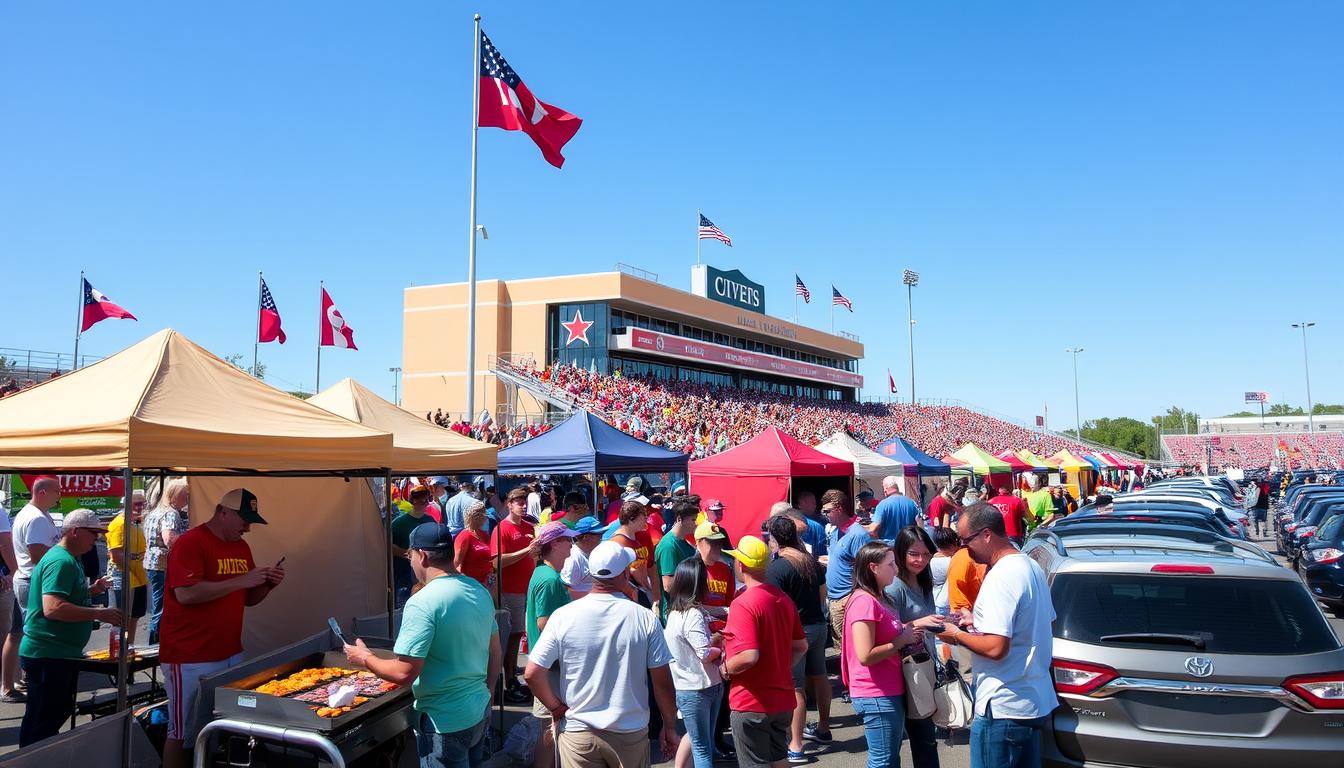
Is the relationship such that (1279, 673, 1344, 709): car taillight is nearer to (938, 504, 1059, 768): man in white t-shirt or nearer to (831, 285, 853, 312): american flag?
(938, 504, 1059, 768): man in white t-shirt

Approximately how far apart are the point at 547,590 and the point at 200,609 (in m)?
2.10

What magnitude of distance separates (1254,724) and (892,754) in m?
1.75

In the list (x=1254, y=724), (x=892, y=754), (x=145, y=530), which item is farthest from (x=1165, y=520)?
(x=145, y=530)

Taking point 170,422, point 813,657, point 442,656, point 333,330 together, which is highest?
point 333,330

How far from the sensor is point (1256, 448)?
7819 centimetres

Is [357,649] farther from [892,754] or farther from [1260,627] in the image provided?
[1260,627]

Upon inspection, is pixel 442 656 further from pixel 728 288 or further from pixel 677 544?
pixel 728 288

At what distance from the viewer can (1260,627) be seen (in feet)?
13.8

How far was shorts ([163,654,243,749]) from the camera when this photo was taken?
464cm

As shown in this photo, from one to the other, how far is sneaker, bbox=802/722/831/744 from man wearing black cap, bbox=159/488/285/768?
4.14 m

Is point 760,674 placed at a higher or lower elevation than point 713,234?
lower

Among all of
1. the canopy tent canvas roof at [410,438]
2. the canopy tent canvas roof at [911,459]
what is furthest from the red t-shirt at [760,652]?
the canopy tent canvas roof at [911,459]

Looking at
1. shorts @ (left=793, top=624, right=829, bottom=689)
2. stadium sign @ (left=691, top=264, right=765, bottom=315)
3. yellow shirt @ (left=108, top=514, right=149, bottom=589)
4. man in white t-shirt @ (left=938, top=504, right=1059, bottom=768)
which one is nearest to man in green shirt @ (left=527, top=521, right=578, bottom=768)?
shorts @ (left=793, top=624, right=829, bottom=689)

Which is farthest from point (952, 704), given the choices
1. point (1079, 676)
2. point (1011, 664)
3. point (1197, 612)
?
point (1197, 612)
